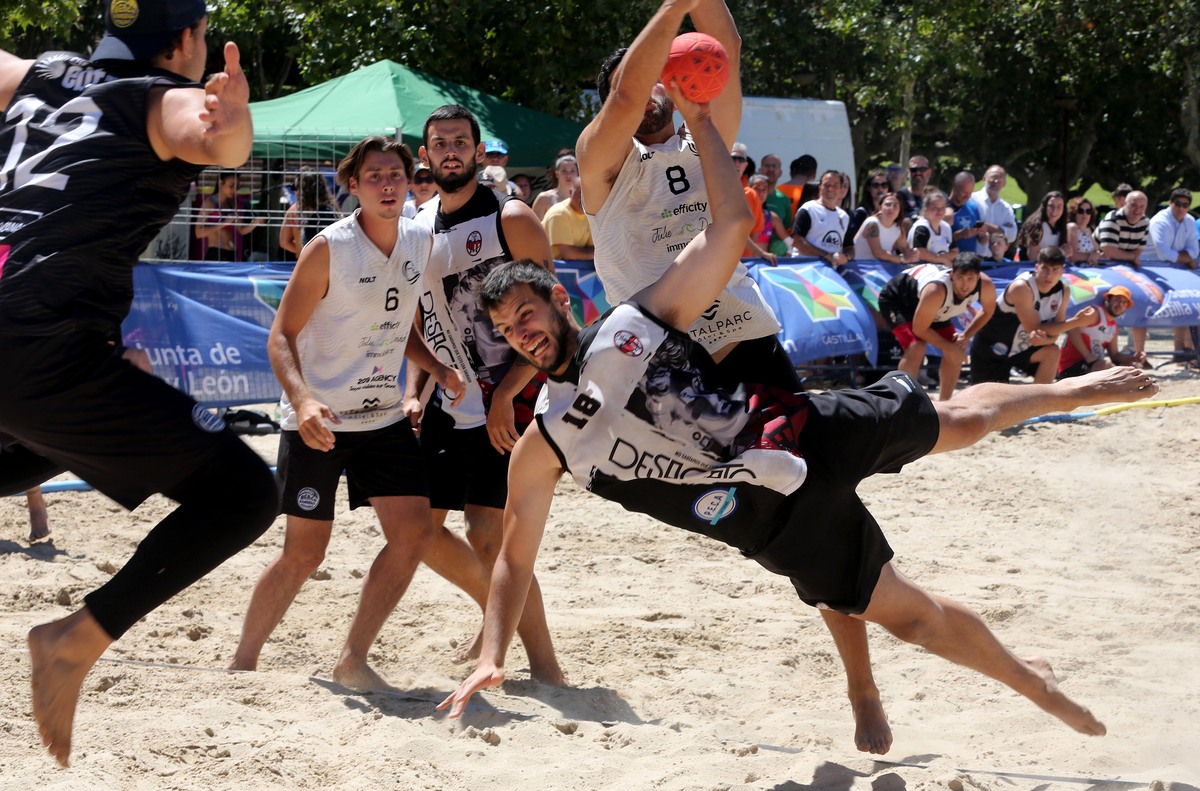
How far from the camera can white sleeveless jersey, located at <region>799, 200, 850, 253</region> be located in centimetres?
1144

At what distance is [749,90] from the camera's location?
83.1ft

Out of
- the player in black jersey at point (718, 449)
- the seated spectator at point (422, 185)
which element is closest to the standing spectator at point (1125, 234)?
the seated spectator at point (422, 185)

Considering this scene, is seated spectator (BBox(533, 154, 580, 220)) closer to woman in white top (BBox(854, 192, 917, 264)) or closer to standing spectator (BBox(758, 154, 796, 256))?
standing spectator (BBox(758, 154, 796, 256))

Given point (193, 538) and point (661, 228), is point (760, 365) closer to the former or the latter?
point (661, 228)

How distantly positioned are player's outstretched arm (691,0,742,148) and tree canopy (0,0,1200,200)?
9.75 meters

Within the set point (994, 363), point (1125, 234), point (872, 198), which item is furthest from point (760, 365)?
point (1125, 234)

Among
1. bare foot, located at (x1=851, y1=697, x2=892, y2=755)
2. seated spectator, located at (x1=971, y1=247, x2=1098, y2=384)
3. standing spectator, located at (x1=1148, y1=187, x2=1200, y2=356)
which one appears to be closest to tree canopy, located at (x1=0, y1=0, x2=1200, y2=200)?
seated spectator, located at (x1=971, y1=247, x2=1098, y2=384)

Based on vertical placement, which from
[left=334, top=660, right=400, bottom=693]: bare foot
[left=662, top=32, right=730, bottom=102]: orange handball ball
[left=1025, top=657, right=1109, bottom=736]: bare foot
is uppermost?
[left=662, top=32, right=730, bottom=102]: orange handball ball

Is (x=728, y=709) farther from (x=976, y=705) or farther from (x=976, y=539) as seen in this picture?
(x=976, y=539)

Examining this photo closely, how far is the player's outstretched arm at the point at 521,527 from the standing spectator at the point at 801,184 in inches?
362

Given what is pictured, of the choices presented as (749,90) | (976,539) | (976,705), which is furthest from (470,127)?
(749,90)

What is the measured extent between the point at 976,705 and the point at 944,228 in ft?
26.9

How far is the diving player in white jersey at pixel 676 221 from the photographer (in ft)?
13.4

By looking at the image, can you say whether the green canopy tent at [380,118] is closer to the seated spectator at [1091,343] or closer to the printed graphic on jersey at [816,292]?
the printed graphic on jersey at [816,292]
